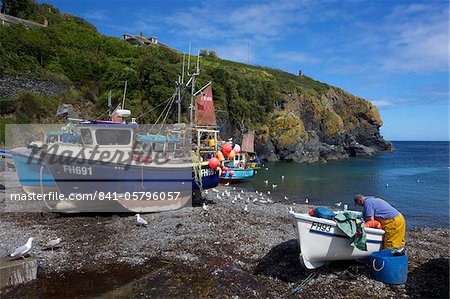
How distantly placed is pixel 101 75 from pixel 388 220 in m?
45.0

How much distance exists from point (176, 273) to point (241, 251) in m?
2.44

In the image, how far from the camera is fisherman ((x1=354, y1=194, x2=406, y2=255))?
8383 mm

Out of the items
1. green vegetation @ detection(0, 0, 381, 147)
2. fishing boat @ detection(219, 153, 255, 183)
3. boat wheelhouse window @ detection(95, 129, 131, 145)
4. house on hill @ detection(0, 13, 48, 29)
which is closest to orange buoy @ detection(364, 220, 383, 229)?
boat wheelhouse window @ detection(95, 129, 131, 145)

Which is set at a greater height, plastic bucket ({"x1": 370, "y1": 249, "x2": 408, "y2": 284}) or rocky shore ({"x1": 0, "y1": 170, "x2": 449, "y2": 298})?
plastic bucket ({"x1": 370, "y1": 249, "x2": 408, "y2": 284})

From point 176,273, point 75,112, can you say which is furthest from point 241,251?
point 75,112

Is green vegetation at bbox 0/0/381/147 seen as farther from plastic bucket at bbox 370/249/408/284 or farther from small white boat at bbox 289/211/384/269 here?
plastic bucket at bbox 370/249/408/284

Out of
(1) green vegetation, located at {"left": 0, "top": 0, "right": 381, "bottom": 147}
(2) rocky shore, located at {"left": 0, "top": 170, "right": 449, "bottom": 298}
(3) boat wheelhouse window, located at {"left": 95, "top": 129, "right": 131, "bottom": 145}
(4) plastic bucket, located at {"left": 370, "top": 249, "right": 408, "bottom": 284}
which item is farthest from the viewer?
(1) green vegetation, located at {"left": 0, "top": 0, "right": 381, "bottom": 147}

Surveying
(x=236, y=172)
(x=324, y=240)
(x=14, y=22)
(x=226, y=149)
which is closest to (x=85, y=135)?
(x=226, y=149)

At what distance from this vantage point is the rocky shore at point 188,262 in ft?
26.0

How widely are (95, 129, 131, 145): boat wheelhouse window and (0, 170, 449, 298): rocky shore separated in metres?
3.40

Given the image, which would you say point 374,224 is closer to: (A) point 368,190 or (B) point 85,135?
(B) point 85,135

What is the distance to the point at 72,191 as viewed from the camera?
1471 cm

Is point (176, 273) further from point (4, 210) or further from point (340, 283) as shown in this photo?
point (4, 210)

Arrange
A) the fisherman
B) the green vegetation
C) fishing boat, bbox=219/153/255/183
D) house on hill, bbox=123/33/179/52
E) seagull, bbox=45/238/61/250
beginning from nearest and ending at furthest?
the fisherman
seagull, bbox=45/238/61/250
fishing boat, bbox=219/153/255/183
the green vegetation
house on hill, bbox=123/33/179/52
